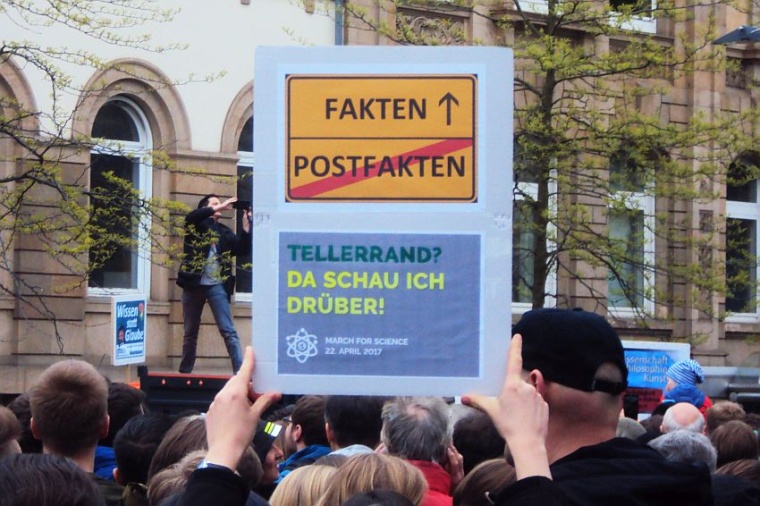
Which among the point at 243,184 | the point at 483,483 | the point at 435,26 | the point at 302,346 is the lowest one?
the point at 483,483

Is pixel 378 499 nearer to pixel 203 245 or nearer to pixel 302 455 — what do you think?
pixel 302 455

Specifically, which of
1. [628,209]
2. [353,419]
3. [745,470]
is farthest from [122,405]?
[628,209]

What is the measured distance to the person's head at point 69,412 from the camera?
5734mm

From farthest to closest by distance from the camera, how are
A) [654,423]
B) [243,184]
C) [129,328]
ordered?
1. [243,184]
2. [129,328]
3. [654,423]

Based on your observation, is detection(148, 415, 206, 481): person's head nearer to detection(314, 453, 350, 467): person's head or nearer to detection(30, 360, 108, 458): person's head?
detection(30, 360, 108, 458): person's head

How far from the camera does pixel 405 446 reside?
584 centimetres

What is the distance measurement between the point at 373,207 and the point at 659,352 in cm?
1183

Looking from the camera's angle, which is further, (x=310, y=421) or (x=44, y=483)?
(x=310, y=421)

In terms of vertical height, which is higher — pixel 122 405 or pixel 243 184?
pixel 243 184

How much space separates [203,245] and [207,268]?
1.54 feet

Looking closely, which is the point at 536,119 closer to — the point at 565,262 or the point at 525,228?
the point at 525,228

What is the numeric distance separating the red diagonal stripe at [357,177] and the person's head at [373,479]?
107 centimetres

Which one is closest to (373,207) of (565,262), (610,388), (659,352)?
(610,388)

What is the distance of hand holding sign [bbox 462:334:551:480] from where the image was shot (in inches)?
127
